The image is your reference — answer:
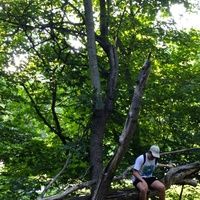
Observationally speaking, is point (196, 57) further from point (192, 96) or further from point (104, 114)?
point (104, 114)

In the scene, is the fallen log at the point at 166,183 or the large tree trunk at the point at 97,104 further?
the large tree trunk at the point at 97,104

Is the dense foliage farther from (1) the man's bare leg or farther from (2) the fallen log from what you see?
(1) the man's bare leg

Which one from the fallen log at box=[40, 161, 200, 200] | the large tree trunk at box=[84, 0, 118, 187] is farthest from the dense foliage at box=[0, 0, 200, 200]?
the fallen log at box=[40, 161, 200, 200]

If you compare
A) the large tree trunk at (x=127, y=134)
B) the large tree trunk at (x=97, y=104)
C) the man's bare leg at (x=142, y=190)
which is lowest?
the man's bare leg at (x=142, y=190)

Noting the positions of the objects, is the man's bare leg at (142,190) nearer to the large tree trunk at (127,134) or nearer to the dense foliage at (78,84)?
the large tree trunk at (127,134)

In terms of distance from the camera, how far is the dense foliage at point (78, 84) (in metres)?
9.52

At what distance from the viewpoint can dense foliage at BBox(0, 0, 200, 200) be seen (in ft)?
31.2

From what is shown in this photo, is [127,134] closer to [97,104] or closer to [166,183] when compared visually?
[166,183]

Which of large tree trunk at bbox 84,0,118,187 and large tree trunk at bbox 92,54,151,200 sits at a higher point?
large tree trunk at bbox 84,0,118,187

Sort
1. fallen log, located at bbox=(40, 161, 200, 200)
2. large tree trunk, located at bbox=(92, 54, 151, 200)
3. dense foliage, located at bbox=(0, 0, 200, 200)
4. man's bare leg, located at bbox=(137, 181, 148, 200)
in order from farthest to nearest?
1. dense foliage, located at bbox=(0, 0, 200, 200)
2. man's bare leg, located at bbox=(137, 181, 148, 200)
3. fallen log, located at bbox=(40, 161, 200, 200)
4. large tree trunk, located at bbox=(92, 54, 151, 200)

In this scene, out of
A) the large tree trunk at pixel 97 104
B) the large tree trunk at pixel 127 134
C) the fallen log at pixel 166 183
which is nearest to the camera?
the large tree trunk at pixel 127 134

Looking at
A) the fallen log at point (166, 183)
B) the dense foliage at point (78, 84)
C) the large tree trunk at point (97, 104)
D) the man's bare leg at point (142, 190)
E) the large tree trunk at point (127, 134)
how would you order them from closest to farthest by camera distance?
the large tree trunk at point (127, 134) → the fallen log at point (166, 183) → the man's bare leg at point (142, 190) → the large tree trunk at point (97, 104) → the dense foliage at point (78, 84)

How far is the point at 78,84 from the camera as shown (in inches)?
397

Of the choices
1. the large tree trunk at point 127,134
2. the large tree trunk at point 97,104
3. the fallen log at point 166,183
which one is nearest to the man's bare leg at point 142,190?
the fallen log at point 166,183
